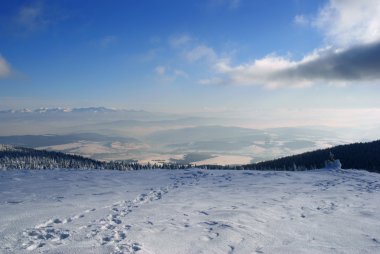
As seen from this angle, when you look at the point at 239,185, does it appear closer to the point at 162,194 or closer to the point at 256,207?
the point at 162,194

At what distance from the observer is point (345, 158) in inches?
4550

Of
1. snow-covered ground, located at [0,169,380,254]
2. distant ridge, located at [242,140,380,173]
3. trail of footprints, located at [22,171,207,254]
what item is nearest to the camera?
trail of footprints, located at [22,171,207,254]

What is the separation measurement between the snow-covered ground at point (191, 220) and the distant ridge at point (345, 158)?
78765mm

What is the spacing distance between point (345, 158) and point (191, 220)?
113 meters

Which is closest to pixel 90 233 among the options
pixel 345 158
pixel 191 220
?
pixel 191 220

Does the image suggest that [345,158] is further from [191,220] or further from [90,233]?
[90,233]

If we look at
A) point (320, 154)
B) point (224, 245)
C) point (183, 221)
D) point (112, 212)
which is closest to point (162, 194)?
point (112, 212)

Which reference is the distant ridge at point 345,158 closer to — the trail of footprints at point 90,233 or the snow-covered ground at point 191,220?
the snow-covered ground at point 191,220

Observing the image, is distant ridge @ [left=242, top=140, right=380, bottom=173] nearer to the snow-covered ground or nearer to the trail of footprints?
the snow-covered ground

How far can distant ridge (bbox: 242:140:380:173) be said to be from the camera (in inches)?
4176

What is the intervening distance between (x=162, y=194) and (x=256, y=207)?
8742 mm

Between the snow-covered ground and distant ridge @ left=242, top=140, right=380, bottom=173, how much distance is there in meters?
78.8

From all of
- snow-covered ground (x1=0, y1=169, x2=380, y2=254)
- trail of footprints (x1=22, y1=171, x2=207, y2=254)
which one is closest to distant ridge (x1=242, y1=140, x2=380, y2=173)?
snow-covered ground (x1=0, y1=169, x2=380, y2=254)

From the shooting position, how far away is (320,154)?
409ft
